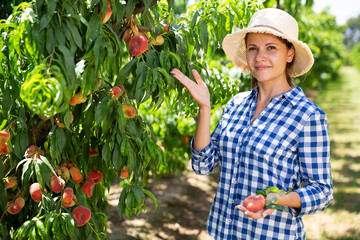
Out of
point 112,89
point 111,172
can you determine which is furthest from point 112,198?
point 112,89

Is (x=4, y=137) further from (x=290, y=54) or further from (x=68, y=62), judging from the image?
(x=290, y=54)

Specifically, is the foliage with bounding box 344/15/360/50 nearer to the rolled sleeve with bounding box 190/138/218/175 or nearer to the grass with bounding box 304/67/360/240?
the grass with bounding box 304/67/360/240

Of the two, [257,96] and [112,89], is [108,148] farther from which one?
[257,96]

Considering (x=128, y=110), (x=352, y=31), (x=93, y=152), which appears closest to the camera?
(x=128, y=110)

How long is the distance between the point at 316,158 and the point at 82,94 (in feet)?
2.96

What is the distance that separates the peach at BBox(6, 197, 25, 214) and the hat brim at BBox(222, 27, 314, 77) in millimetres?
1188

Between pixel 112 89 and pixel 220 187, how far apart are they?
69 cm

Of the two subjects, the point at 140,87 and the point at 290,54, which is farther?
the point at 290,54

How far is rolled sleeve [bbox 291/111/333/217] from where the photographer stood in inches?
60.2

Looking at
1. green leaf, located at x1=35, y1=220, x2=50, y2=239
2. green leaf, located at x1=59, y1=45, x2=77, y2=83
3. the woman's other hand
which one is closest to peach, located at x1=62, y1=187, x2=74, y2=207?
green leaf, located at x1=35, y1=220, x2=50, y2=239

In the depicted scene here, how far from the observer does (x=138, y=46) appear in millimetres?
1481

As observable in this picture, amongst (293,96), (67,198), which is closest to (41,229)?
(67,198)

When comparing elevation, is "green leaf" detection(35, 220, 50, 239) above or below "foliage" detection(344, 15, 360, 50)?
below

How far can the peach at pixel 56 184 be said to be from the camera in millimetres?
1531
